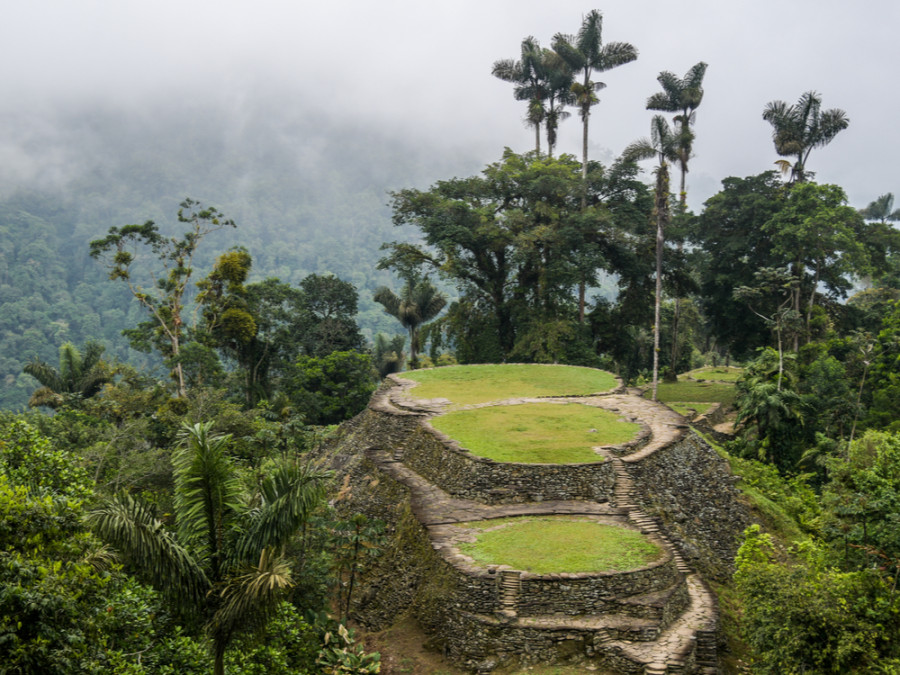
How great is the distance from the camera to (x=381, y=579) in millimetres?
14477

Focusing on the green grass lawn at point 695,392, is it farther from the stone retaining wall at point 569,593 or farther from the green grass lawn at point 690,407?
the stone retaining wall at point 569,593

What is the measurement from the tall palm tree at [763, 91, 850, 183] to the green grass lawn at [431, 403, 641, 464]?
909 inches

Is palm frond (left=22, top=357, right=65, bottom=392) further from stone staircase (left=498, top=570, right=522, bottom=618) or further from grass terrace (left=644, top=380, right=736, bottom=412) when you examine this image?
grass terrace (left=644, top=380, right=736, bottom=412)

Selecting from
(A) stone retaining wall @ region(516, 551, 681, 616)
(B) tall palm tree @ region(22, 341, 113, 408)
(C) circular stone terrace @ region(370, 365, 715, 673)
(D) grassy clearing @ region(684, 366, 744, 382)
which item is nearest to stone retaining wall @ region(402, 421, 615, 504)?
(C) circular stone terrace @ region(370, 365, 715, 673)

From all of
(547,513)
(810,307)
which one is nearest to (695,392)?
(810,307)

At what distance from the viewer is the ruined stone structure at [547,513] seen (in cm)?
1122

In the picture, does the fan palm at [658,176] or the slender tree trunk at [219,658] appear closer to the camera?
the slender tree trunk at [219,658]

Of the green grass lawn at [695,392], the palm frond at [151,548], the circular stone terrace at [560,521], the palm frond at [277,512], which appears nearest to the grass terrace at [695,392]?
the green grass lawn at [695,392]

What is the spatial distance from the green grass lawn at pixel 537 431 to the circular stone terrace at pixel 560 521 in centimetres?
21

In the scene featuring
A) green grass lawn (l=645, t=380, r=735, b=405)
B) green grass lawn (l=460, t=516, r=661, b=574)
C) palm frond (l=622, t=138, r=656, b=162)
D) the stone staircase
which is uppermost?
palm frond (l=622, t=138, r=656, b=162)

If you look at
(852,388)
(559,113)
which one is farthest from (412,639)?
(559,113)

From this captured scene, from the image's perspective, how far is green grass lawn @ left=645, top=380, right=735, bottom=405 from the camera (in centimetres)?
3402

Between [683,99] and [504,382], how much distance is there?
22874 mm

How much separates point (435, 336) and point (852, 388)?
766 inches
